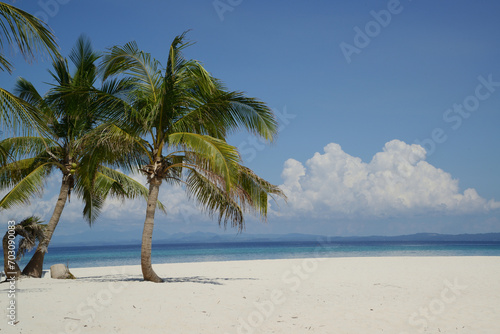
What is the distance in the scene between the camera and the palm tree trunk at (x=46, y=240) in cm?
1153

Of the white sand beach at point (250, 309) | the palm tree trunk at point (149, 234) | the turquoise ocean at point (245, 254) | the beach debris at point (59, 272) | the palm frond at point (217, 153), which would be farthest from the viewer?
the turquoise ocean at point (245, 254)

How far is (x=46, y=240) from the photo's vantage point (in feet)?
38.7

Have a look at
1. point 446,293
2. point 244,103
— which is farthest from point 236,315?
point 446,293

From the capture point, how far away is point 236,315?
645 centimetres

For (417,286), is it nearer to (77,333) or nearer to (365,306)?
(365,306)

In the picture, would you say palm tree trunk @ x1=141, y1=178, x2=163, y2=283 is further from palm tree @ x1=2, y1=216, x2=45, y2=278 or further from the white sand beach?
palm tree @ x1=2, y1=216, x2=45, y2=278

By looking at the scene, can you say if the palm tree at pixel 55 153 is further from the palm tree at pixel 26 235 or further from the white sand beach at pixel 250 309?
the white sand beach at pixel 250 309

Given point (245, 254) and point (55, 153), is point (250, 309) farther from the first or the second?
point (245, 254)

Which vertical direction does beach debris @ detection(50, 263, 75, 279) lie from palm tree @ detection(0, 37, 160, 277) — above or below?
below

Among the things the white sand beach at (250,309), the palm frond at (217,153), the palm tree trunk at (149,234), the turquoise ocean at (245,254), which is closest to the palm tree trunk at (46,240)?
the white sand beach at (250,309)

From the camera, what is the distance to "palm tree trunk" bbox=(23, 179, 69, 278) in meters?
11.5

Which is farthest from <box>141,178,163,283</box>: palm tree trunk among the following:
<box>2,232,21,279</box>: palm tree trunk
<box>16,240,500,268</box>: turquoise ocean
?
<box>16,240,500,268</box>: turquoise ocean

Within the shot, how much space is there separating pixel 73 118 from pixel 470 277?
42.6 ft

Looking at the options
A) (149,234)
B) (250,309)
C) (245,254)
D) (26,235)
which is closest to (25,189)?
(26,235)
